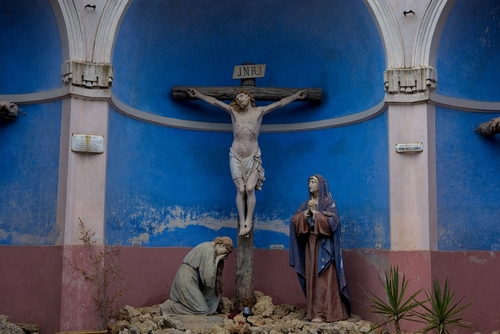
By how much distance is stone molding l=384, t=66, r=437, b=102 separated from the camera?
1024 centimetres

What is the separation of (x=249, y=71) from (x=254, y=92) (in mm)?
342

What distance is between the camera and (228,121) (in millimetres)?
12133

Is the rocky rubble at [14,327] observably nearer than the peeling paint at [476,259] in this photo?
Yes

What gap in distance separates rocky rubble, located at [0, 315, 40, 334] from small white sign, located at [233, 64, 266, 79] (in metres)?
4.72

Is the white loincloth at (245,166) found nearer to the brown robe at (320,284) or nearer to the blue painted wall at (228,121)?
the blue painted wall at (228,121)

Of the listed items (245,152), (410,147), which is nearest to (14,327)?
(245,152)

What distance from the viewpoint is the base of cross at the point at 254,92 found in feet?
37.9

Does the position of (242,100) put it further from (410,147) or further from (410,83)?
(410,147)

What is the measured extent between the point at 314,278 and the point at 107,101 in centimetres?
368

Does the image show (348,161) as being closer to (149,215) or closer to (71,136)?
(149,215)

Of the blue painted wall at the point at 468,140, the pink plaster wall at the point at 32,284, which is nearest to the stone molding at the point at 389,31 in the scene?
the blue painted wall at the point at 468,140

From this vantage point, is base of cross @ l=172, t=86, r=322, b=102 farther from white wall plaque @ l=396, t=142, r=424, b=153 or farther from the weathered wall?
white wall plaque @ l=396, t=142, r=424, b=153

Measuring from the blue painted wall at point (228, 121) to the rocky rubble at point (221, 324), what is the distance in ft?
3.99

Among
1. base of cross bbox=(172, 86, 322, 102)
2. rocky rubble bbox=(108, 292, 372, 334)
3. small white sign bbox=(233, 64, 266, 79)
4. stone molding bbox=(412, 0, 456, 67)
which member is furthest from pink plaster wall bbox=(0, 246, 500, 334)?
small white sign bbox=(233, 64, 266, 79)
